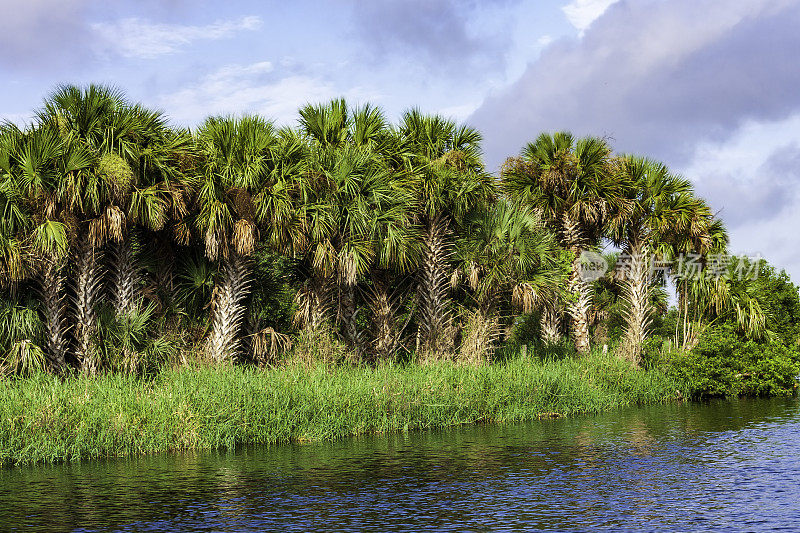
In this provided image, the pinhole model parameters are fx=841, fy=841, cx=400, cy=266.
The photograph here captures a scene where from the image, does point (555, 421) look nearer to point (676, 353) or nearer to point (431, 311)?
point (431, 311)

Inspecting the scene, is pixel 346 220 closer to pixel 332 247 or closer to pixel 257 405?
pixel 332 247

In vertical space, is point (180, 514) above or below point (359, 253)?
below

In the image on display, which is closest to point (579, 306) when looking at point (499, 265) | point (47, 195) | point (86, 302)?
point (499, 265)

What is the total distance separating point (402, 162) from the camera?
109 ft

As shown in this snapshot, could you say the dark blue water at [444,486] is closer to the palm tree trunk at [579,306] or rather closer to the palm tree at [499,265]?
the palm tree at [499,265]

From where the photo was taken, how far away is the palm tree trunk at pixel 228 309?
28.5 m

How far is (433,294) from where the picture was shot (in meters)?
32.6

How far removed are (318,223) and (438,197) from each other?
17.7 ft

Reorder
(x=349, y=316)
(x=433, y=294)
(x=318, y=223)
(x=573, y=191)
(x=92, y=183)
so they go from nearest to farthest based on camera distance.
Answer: (x=92, y=183) < (x=318, y=223) < (x=349, y=316) < (x=433, y=294) < (x=573, y=191)

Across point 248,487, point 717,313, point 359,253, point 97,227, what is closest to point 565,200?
point 717,313

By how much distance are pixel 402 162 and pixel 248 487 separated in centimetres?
1874

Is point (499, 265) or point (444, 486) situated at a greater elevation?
point (499, 265)

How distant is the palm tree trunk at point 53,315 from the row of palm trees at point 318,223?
5 centimetres

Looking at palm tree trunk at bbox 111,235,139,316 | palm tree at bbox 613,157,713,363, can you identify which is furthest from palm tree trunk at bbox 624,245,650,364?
palm tree trunk at bbox 111,235,139,316
